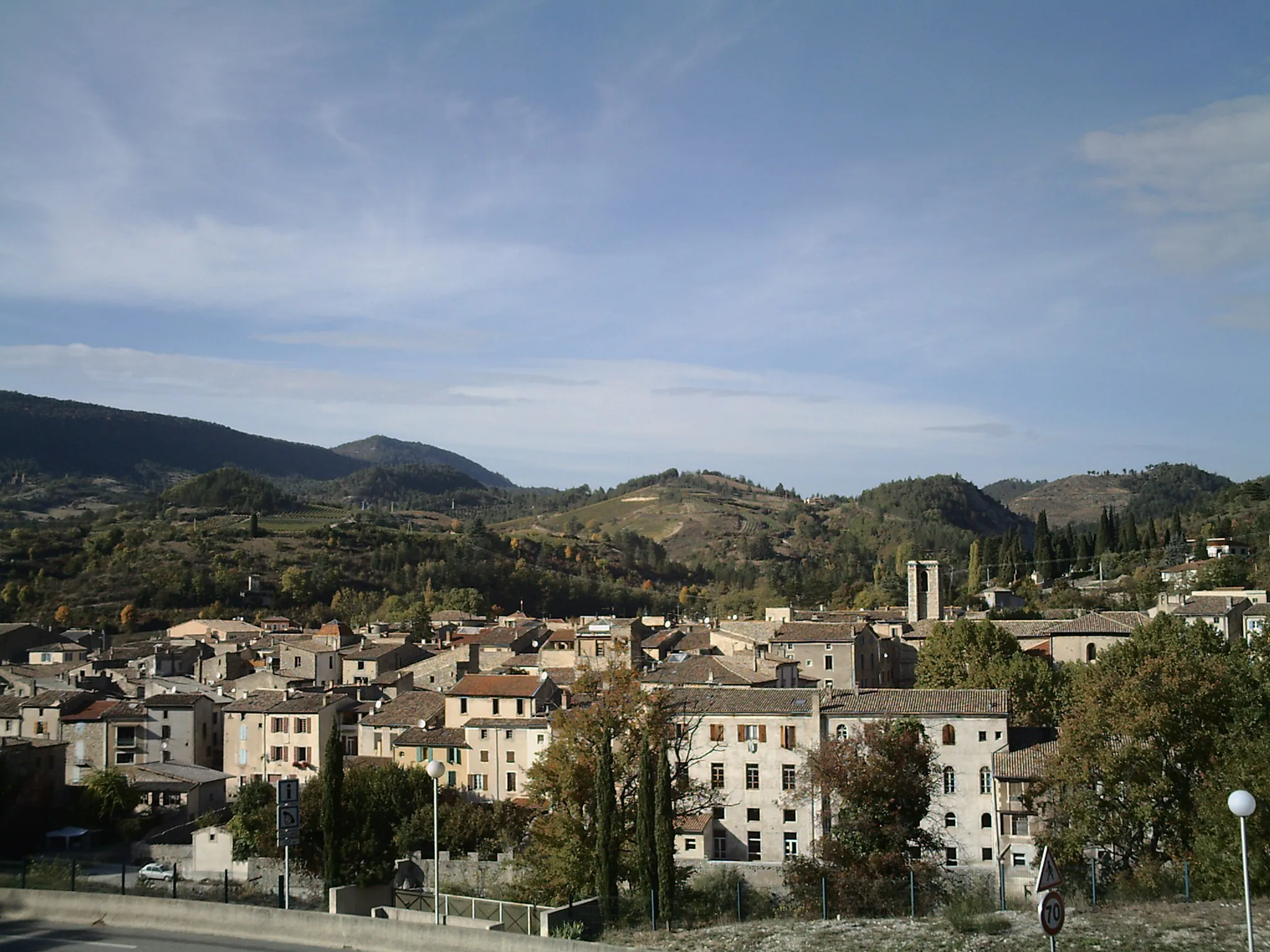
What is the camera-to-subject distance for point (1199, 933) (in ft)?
62.9

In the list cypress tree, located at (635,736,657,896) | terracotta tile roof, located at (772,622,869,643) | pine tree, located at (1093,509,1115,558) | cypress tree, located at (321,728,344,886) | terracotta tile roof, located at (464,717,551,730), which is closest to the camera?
cypress tree, located at (635,736,657,896)

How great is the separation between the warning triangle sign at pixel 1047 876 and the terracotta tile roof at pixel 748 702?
28825 mm

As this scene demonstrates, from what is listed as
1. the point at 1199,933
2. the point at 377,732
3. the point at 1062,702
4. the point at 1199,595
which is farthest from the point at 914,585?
the point at 1199,933

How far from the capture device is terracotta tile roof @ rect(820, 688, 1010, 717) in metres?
42.5

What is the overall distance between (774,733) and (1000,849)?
9.26m

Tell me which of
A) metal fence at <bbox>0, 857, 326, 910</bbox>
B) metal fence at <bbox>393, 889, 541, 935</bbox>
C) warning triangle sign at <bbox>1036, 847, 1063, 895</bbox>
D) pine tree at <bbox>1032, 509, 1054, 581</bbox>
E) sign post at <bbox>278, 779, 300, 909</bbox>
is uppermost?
pine tree at <bbox>1032, 509, 1054, 581</bbox>

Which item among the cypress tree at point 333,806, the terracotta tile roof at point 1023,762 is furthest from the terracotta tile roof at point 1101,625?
the cypress tree at point 333,806

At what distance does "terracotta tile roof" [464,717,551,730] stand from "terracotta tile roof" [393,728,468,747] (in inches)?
26.7

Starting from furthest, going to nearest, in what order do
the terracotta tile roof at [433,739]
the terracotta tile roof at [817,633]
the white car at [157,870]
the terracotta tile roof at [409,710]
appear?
the terracotta tile roof at [817,633], the terracotta tile roof at [409,710], the terracotta tile roof at [433,739], the white car at [157,870]

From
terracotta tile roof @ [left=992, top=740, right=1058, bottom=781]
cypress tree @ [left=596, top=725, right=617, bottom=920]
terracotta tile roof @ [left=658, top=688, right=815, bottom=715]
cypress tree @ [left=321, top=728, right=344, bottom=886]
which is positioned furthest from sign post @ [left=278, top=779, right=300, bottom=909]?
terracotta tile roof @ [left=992, top=740, right=1058, bottom=781]

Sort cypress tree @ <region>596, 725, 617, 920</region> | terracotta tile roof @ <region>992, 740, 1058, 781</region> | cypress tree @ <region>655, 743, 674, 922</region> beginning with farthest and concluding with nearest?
terracotta tile roof @ <region>992, 740, 1058, 781</region> → cypress tree @ <region>596, 725, 617, 920</region> → cypress tree @ <region>655, 743, 674, 922</region>

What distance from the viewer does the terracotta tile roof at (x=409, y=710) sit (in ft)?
180

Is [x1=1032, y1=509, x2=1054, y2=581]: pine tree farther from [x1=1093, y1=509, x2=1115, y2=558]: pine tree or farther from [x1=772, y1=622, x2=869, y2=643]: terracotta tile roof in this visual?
[x1=772, y1=622, x2=869, y2=643]: terracotta tile roof

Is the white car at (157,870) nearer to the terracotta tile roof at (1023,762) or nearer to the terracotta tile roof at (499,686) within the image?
the terracotta tile roof at (499,686)
